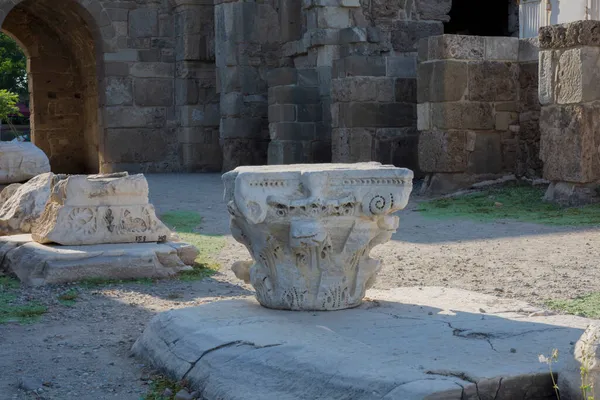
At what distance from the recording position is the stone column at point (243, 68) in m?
15.4

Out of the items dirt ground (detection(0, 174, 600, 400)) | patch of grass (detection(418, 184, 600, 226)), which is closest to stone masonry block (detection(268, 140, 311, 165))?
patch of grass (detection(418, 184, 600, 226))

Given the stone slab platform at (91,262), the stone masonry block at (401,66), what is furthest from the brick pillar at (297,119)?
the stone slab platform at (91,262)

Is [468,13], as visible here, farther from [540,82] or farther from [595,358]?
[595,358]

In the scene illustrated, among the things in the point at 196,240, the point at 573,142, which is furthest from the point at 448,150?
the point at 196,240

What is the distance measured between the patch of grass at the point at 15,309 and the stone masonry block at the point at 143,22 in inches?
397

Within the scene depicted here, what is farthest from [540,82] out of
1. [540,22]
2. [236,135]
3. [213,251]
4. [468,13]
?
[540,22]

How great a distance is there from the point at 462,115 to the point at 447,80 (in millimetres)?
435

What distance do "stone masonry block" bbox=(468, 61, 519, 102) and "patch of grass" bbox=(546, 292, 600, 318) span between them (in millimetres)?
5855

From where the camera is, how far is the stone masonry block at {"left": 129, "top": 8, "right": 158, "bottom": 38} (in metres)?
16.3

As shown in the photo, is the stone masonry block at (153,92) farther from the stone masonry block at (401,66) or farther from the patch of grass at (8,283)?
the patch of grass at (8,283)

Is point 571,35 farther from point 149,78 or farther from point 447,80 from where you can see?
point 149,78

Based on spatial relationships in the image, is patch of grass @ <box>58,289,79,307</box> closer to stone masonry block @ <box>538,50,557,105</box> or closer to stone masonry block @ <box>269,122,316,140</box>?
stone masonry block @ <box>538,50,557,105</box>

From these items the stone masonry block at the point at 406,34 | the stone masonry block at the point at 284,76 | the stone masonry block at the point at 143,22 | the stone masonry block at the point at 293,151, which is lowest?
the stone masonry block at the point at 293,151

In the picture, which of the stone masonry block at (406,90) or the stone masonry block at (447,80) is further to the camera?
the stone masonry block at (406,90)
